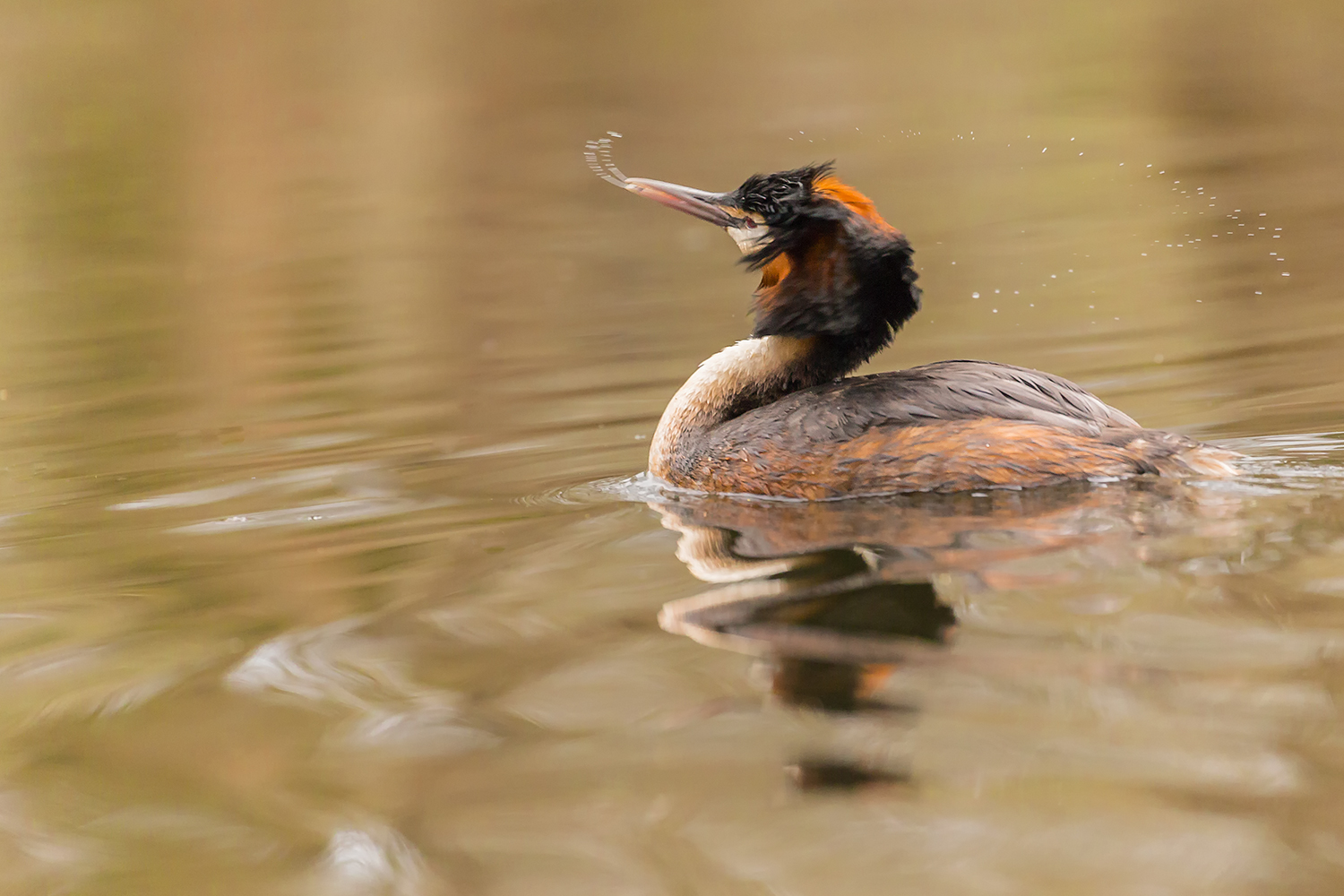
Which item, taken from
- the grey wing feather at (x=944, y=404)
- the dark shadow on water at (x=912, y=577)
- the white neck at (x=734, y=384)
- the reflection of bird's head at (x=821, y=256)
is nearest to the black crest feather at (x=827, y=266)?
the reflection of bird's head at (x=821, y=256)

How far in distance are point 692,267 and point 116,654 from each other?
8.69 meters

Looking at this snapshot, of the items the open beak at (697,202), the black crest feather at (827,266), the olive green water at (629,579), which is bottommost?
the olive green water at (629,579)

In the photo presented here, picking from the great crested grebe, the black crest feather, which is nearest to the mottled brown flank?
the great crested grebe

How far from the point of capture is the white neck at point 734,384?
20.1 ft

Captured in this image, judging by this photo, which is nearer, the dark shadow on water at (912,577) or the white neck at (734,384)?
the dark shadow on water at (912,577)

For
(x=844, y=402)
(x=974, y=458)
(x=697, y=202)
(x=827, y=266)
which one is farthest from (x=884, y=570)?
(x=697, y=202)

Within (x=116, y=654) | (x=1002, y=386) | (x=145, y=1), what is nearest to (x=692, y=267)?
(x=1002, y=386)

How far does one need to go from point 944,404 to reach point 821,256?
2.77ft

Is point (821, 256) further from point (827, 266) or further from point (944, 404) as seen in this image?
point (944, 404)

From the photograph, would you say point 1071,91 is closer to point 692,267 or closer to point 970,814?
point 692,267

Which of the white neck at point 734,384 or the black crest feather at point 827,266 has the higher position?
the black crest feather at point 827,266

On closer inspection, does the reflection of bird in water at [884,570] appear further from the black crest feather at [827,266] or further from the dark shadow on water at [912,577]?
the black crest feather at [827,266]

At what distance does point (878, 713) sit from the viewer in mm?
3594

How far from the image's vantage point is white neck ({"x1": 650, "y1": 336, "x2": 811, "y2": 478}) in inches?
241
